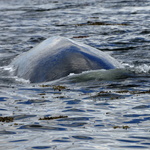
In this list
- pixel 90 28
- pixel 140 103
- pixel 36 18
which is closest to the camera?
pixel 140 103

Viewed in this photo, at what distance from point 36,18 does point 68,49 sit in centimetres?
2831

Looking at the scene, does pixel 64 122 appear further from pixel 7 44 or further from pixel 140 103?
pixel 7 44

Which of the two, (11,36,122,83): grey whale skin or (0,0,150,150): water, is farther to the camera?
(11,36,122,83): grey whale skin

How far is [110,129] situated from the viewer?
9859 mm

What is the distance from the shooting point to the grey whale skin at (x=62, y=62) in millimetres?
15367

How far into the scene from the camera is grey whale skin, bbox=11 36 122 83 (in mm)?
15367

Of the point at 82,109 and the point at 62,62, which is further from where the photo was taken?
the point at 62,62

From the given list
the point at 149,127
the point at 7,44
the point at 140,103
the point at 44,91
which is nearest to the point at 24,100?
the point at 44,91

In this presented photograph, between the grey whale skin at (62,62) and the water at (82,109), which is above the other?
the grey whale skin at (62,62)

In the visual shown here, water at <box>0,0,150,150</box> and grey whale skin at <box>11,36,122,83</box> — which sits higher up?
grey whale skin at <box>11,36,122,83</box>

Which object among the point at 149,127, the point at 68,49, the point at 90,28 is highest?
the point at 90,28

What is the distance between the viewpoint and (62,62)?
15.6 meters

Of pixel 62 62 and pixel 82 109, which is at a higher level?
pixel 62 62

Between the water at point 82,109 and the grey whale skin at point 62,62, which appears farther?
the grey whale skin at point 62,62
